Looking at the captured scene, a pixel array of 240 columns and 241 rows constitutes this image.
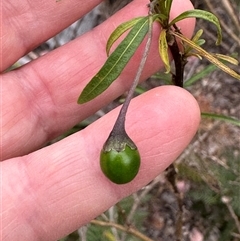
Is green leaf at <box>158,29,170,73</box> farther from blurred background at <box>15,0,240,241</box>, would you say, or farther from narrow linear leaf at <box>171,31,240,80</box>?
blurred background at <box>15,0,240,241</box>

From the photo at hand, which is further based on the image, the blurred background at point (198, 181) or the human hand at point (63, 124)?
the blurred background at point (198, 181)

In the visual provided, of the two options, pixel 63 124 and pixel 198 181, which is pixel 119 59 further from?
pixel 198 181

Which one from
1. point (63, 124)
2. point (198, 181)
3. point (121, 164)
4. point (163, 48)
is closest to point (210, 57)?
point (163, 48)

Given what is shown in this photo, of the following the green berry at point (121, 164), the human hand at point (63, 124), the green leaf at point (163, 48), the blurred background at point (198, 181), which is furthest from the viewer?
the blurred background at point (198, 181)

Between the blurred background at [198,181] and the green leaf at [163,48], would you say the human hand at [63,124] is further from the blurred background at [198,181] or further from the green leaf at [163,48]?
the blurred background at [198,181]

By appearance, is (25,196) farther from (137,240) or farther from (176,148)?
(137,240)

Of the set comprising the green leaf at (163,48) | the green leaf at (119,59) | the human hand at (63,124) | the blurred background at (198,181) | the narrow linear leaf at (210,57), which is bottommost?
the blurred background at (198,181)

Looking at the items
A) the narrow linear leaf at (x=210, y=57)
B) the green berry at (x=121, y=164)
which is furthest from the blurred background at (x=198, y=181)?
the green berry at (x=121, y=164)
